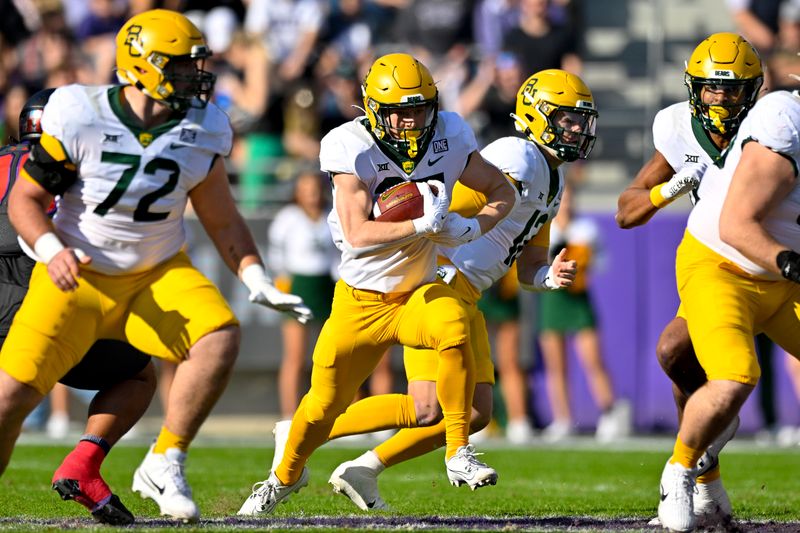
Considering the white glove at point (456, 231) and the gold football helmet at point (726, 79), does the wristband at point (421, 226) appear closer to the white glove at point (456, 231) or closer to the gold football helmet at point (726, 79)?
the white glove at point (456, 231)

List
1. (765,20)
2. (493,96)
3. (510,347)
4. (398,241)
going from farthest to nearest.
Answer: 1. (765,20)
2. (493,96)
3. (510,347)
4. (398,241)

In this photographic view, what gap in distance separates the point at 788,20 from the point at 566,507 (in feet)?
22.8

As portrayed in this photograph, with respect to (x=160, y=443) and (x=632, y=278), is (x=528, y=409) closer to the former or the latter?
(x=632, y=278)

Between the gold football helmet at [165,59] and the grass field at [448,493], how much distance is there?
1.64 meters

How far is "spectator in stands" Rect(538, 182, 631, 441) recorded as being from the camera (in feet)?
35.4

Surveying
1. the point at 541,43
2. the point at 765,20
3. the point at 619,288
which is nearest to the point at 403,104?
the point at 619,288

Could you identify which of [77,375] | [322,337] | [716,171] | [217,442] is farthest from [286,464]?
[217,442]

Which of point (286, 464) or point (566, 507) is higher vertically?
point (286, 464)

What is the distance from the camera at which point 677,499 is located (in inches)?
213

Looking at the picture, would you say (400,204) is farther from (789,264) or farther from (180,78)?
(789,264)

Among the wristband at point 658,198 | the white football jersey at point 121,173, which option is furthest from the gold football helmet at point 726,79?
the white football jersey at point 121,173

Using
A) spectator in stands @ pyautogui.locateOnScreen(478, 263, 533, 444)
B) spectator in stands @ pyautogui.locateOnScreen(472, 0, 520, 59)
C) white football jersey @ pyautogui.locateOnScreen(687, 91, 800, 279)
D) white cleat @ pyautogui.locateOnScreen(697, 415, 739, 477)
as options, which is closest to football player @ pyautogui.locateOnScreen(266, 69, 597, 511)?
white football jersey @ pyautogui.locateOnScreen(687, 91, 800, 279)

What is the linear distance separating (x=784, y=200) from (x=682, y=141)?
64 centimetres

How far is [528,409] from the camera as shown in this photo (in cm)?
1127
